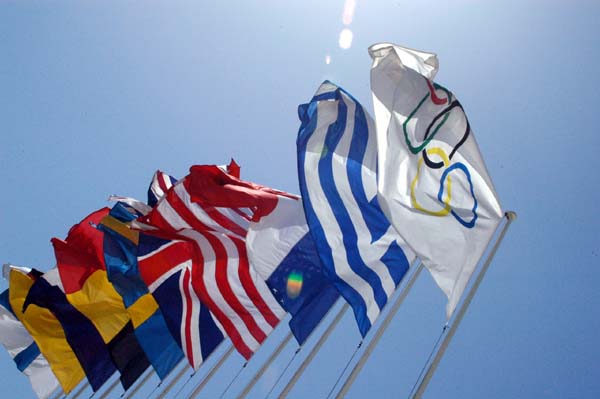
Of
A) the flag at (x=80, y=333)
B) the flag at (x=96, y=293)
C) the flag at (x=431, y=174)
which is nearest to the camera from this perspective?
the flag at (x=431, y=174)

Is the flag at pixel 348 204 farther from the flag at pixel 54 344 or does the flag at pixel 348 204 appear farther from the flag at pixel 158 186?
the flag at pixel 54 344

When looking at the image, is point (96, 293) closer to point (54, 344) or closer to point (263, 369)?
point (54, 344)

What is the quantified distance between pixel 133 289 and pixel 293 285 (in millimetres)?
4712

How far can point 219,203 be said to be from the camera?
12.6 metres

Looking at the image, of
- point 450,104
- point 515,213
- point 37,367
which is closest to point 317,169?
point 450,104

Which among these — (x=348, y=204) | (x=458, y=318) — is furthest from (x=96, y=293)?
(x=458, y=318)

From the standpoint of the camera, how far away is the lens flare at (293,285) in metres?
11.6

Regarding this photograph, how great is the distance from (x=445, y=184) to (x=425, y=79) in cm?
151

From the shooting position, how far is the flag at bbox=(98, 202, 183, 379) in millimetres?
14570

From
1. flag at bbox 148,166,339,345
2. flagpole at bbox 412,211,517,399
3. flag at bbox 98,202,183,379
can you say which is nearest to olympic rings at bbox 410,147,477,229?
flagpole at bbox 412,211,517,399

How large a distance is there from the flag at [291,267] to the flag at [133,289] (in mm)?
3968

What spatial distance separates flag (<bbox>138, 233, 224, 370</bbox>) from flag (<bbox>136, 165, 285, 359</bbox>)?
37 cm

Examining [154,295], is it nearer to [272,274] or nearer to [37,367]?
[272,274]

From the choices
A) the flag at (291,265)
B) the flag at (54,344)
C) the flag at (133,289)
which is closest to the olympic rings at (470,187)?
the flag at (291,265)
